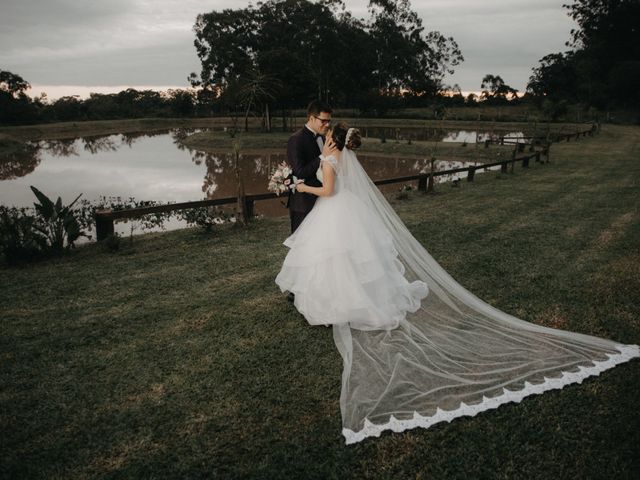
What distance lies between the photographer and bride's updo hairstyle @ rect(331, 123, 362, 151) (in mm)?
4168

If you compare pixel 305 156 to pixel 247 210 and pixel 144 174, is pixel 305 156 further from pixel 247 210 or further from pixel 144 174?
pixel 144 174

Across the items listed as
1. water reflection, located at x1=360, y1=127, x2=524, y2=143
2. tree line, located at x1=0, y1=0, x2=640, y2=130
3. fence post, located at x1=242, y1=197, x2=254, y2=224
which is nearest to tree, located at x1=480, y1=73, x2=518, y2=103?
tree line, located at x1=0, y1=0, x2=640, y2=130

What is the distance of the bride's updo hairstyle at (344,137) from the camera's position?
4168 millimetres

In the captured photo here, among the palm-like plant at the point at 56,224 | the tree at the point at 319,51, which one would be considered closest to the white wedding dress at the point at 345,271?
the palm-like plant at the point at 56,224

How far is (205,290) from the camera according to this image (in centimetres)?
549

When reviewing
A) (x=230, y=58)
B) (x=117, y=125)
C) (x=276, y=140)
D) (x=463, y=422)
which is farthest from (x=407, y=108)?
(x=463, y=422)

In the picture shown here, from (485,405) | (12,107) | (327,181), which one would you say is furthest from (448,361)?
(12,107)

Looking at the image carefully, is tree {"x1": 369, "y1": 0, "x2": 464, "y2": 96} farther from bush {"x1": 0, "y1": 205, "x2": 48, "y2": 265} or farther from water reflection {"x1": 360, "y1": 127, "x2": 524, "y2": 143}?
bush {"x1": 0, "y1": 205, "x2": 48, "y2": 265}

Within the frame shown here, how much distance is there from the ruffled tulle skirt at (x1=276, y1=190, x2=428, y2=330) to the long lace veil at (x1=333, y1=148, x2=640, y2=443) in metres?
0.17

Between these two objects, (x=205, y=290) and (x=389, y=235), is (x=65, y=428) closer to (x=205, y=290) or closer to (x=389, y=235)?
(x=205, y=290)

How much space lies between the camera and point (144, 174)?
22062 millimetres

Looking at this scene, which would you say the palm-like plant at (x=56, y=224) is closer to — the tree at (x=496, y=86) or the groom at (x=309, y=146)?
the groom at (x=309, y=146)

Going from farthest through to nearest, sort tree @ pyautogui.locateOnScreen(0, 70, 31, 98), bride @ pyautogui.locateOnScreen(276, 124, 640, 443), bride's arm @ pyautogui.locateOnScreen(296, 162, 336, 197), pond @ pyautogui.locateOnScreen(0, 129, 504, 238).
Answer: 1. tree @ pyautogui.locateOnScreen(0, 70, 31, 98)
2. pond @ pyautogui.locateOnScreen(0, 129, 504, 238)
3. bride's arm @ pyautogui.locateOnScreen(296, 162, 336, 197)
4. bride @ pyautogui.locateOnScreen(276, 124, 640, 443)

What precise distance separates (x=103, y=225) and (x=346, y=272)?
18.6 ft
